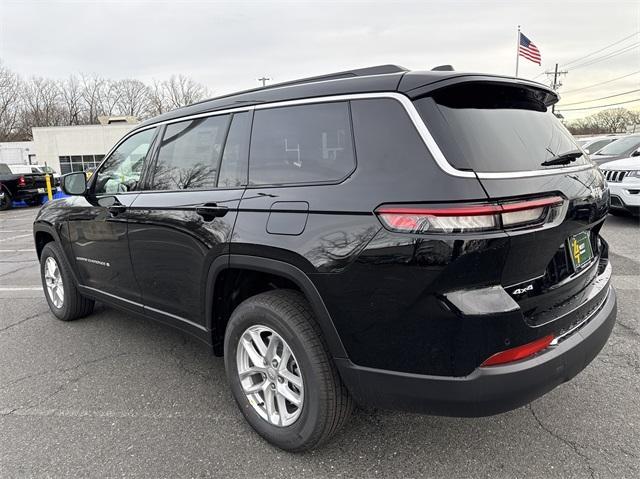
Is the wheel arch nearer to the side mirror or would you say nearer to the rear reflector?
the rear reflector

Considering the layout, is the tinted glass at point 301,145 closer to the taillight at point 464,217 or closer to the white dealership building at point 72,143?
the taillight at point 464,217

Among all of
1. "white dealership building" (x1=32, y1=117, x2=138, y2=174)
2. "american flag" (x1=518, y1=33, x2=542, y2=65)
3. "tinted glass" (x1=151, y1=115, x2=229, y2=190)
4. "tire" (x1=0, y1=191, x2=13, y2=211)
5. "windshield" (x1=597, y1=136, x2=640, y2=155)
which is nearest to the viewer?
"tinted glass" (x1=151, y1=115, x2=229, y2=190)

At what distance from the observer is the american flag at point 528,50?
22.1 metres

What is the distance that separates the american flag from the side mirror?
2315 centimetres

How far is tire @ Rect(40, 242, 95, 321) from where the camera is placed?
434 centimetres

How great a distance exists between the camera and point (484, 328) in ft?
5.97

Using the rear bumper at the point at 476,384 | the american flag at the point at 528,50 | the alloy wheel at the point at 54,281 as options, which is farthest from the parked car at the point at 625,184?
the american flag at the point at 528,50

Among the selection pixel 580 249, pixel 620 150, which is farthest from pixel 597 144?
pixel 580 249

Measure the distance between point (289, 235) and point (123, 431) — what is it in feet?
5.14

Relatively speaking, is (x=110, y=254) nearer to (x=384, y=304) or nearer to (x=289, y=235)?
(x=289, y=235)

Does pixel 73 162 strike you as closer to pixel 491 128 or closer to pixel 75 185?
pixel 75 185

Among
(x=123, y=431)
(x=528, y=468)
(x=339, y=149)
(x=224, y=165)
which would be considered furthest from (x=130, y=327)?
(x=528, y=468)

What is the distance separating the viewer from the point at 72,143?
143ft

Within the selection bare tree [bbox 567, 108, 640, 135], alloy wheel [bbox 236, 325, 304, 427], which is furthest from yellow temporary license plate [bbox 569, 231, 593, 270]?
bare tree [bbox 567, 108, 640, 135]
